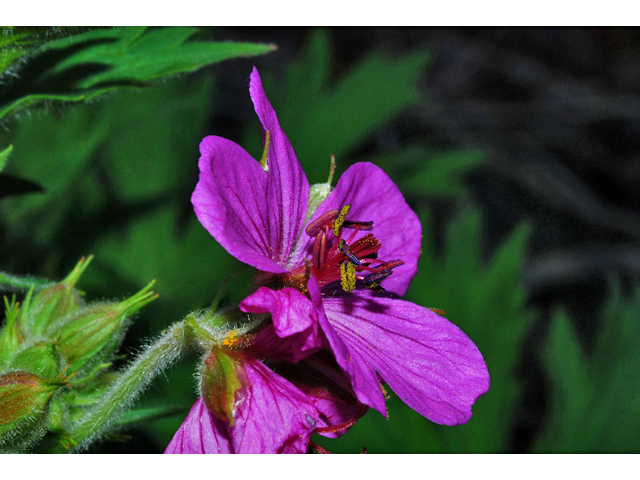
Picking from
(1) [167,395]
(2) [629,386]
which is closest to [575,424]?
(2) [629,386]

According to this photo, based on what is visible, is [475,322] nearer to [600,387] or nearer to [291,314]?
[600,387]

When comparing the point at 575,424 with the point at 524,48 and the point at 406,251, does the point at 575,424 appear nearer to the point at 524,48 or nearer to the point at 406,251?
the point at 406,251

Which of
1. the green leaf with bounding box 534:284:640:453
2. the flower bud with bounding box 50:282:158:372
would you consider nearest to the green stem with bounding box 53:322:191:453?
the flower bud with bounding box 50:282:158:372

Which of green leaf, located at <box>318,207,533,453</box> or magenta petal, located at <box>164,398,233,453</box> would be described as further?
green leaf, located at <box>318,207,533,453</box>

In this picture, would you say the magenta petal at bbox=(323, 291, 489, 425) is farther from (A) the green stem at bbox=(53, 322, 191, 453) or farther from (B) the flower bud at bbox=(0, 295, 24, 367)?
(B) the flower bud at bbox=(0, 295, 24, 367)

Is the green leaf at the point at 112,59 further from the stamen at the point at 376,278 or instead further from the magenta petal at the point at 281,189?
the stamen at the point at 376,278

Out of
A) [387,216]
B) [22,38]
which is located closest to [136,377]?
[387,216]

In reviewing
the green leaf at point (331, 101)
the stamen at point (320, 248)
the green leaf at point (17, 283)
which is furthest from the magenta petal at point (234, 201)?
the green leaf at point (331, 101)
